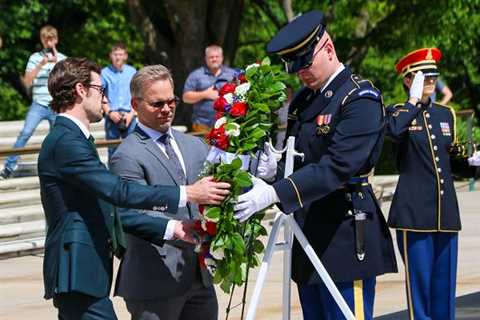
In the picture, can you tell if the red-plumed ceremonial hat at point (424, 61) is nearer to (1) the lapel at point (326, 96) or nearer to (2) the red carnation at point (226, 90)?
(1) the lapel at point (326, 96)

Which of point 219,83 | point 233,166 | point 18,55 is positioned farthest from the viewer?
point 18,55

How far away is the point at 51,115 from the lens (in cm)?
1547

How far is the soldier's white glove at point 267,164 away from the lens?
19.7ft

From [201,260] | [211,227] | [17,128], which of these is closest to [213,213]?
[211,227]

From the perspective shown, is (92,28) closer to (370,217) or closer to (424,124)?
(424,124)

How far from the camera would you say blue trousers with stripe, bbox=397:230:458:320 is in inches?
324

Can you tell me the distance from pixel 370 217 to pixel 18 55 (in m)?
22.0

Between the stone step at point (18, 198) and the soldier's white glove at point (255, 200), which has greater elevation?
the soldier's white glove at point (255, 200)

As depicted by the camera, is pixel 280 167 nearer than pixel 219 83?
Yes

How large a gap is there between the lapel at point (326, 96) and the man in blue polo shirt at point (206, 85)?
8739 mm

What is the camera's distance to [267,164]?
6023mm

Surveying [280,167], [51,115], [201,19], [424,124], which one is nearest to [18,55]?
[201,19]

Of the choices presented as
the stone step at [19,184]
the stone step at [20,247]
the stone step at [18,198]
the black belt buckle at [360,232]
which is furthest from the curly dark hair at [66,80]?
the stone step at [19,184]

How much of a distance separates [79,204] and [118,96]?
9211 millimetres
